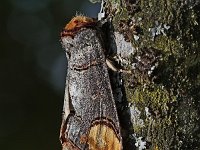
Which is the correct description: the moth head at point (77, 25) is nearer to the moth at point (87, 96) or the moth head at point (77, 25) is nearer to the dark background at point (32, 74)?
the moth at point (87, 96)

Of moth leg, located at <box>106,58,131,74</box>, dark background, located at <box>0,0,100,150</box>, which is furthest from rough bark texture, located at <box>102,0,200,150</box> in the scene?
dark background, located at <box>0,0,100,150</box>

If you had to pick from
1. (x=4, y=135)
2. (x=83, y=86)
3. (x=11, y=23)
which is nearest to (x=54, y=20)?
(x=11, y=23)

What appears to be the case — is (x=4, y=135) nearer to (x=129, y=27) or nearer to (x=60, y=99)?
(x=60, y=99)

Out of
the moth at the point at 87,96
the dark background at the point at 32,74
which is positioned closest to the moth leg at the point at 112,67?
the moth at the point at 87,96

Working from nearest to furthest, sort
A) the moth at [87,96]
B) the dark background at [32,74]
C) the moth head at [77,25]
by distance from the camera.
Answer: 1. the moth at [87,96]
2. the moth head at [77,25]
3. the dark background at [32,74]

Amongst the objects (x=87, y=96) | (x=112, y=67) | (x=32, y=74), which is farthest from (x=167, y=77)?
(x=32, y=74)

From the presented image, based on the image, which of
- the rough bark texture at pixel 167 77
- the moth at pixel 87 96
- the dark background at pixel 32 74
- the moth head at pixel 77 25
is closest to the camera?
the rough bark texture at pixel 167 77
